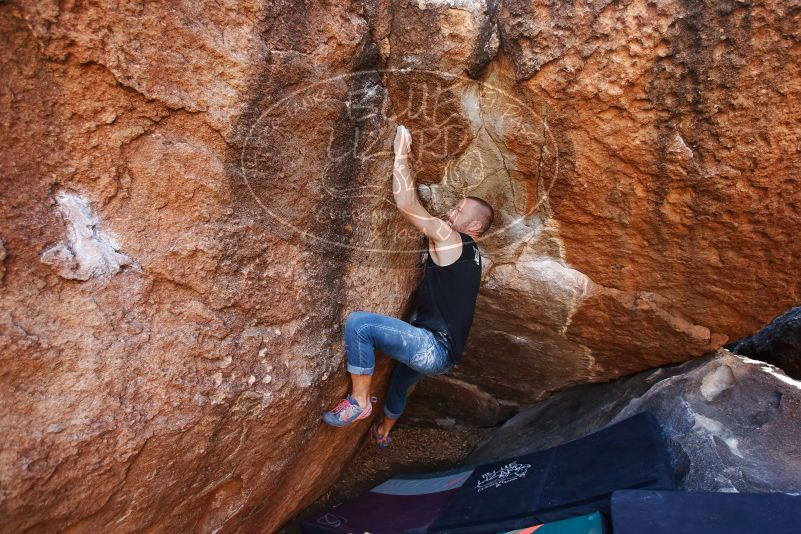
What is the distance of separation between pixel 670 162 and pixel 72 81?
177cm

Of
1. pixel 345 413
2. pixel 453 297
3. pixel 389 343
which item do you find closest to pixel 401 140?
pixel 453 297

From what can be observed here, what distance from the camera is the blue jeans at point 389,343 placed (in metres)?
2.23

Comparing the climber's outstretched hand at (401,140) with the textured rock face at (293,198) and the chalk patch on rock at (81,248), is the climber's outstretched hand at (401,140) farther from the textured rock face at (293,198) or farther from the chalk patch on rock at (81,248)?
the chalk patch on rock at (81,248)

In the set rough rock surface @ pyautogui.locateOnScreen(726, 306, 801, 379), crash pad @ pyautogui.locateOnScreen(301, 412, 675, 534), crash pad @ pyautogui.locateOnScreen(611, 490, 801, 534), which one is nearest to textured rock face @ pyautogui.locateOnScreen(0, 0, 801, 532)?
crash pad @ pyautogui.locateOnScreen(301, 412, 675, 534)

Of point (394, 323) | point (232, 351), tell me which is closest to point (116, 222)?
point (232, 351)

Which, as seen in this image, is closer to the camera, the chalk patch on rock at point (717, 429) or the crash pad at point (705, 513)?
the crash pad at point (705, 513)

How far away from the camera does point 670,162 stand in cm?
210

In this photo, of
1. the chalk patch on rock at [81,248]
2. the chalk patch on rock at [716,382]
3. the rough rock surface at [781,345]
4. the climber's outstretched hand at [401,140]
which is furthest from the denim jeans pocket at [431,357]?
the rough rock surface at [781,345]

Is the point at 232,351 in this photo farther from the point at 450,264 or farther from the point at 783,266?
the point at 783,266

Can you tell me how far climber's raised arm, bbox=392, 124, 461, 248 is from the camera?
2.23 meters

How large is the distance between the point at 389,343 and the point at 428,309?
9.9 inches

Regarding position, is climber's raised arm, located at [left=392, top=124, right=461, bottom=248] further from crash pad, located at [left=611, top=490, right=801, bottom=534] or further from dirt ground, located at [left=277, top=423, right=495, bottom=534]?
dirt ground, located at [left=277, top=423, right=495, bottom=534]

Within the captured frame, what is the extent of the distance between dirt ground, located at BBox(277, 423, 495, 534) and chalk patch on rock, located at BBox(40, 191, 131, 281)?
1.59m

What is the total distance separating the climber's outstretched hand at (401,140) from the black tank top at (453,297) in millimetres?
377
